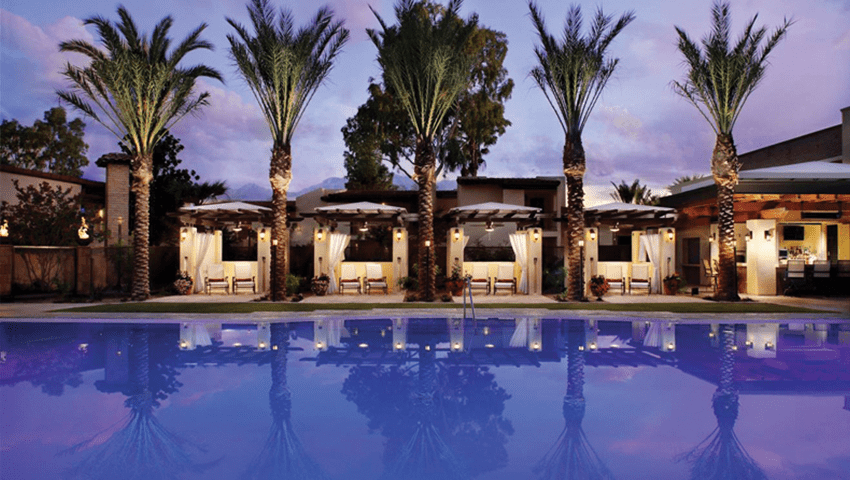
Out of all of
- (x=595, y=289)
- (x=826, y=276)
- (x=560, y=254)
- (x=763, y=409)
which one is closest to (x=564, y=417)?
(x=763, y=409)

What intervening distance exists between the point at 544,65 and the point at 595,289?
7054 mm

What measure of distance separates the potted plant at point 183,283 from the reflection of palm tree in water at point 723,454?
53.0 ft

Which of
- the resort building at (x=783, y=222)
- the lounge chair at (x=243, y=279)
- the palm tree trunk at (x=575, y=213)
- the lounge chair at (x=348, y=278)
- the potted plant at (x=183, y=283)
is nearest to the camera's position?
the palm tree trunk at (x=575, y=213)

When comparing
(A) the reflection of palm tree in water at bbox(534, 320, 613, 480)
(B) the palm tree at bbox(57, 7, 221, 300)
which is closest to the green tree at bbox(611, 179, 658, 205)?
(B) the palm tree at bbox(57, 7, 221, 300)

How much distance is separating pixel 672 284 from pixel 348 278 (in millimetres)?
11251

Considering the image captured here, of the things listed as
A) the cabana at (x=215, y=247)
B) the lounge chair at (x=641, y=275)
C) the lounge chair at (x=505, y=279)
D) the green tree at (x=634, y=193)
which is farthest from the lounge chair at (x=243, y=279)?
the green tree at (x=634, y=193)

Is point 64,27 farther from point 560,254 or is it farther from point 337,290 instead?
point 560,254

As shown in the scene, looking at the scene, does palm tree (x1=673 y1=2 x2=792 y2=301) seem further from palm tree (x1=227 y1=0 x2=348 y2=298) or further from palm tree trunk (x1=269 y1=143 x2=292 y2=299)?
palm tree trunk (x1=269 y1=143 x2=292 y2=299)

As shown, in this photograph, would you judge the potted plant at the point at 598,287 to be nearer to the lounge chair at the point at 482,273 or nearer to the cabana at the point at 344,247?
the lounge chair at the point at 482,273

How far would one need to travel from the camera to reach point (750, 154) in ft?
96.4

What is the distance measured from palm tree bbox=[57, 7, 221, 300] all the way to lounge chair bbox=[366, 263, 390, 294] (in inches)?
275

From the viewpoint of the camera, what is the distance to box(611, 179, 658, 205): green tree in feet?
115

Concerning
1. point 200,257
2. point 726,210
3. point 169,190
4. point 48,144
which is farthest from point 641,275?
point 48,144

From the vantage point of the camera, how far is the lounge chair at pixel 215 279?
18109mm
